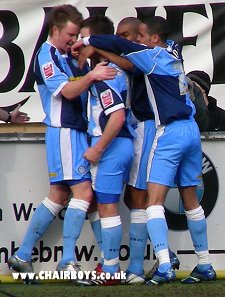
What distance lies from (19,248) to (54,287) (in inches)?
18.7

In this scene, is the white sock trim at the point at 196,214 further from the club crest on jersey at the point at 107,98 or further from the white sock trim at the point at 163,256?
the club crest on jersey at the point at 107,98

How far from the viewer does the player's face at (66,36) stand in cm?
749

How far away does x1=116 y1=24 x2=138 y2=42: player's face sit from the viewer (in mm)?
7566

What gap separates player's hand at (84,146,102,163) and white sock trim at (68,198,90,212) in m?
0.31

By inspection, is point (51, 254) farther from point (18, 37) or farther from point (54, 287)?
point (18, 37)

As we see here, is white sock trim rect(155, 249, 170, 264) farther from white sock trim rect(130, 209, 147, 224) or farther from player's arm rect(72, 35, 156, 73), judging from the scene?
player's arm rect(72, 35, 156, 73)

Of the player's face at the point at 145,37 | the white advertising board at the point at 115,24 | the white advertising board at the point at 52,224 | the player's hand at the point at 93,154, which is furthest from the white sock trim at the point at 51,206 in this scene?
the player's face at the point at 145,37

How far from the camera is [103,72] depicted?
23.8ft

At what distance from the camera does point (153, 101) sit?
734 centimetres

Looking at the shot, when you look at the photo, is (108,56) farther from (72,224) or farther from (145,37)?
(72,224)

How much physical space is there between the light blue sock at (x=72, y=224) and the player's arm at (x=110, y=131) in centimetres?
39

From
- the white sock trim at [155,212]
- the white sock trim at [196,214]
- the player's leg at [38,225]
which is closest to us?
the white sock trim at [155,212]

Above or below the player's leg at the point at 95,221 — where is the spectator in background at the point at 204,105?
above

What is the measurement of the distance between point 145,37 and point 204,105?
3.03 feet
